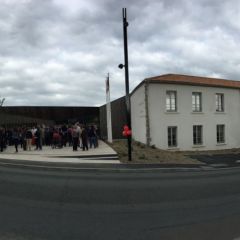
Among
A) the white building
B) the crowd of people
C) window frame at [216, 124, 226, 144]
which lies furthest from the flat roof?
the crowd of people

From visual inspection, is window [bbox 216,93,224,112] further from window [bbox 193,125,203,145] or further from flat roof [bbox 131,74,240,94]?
window [bbox 193,125,203,145]

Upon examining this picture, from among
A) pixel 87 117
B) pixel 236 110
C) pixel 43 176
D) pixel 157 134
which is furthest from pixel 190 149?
pixel 43 176

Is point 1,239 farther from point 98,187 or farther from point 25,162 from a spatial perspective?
point 25,162

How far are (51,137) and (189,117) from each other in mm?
12333

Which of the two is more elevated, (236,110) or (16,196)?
(236,110)

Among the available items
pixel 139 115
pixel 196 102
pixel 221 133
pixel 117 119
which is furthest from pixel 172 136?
pixel 117 119

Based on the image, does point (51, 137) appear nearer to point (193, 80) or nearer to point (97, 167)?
point (97, 167)

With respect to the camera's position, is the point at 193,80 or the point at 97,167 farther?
the point at 193,80

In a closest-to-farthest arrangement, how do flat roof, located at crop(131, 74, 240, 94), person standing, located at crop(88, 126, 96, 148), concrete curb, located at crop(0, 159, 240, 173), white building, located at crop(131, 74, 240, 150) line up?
concrete curb, located at crop(0, 159, 240, 173) < person standing, located at crop(88, 126, 96, 148) < white building, located at crop(131, 74, 240, 150) < flat roof, located at crop(131, 74, 240, 94)

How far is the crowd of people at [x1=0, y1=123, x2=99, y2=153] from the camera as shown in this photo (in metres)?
25.2

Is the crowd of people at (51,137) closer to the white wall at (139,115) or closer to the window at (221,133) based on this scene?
the white wall at (139,115)

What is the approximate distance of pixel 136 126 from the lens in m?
37.1

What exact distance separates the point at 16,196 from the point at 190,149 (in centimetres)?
2579

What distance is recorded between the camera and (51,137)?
28547 millimetres
